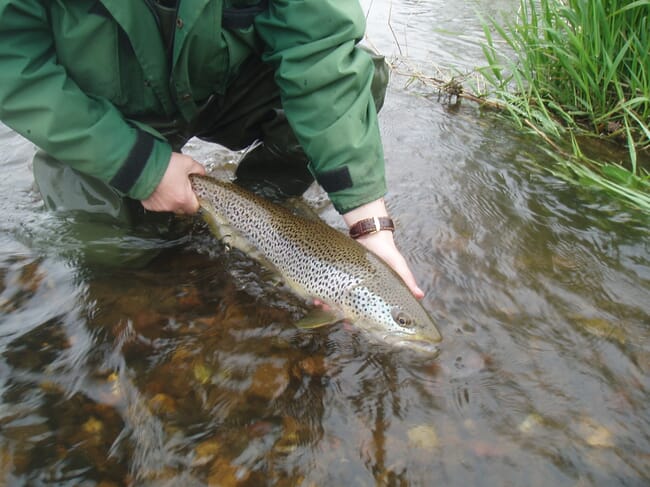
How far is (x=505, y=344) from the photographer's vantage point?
2.39 meters

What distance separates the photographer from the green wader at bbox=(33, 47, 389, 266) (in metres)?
2.70

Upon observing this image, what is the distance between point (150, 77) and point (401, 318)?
157 cm

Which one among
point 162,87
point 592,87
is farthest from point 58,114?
point 592,87

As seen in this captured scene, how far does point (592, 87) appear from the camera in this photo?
4.09m

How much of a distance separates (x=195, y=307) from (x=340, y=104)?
125 centimetres

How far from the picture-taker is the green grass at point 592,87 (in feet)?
11.7

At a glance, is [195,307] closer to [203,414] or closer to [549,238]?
[203,414]

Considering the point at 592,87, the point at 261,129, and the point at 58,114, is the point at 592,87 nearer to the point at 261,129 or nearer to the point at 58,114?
the point at 261,129

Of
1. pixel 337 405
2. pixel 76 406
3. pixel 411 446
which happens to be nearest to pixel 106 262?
pixel 76 406

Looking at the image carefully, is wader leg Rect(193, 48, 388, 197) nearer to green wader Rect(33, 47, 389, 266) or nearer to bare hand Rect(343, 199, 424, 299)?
green wader Rect(33, 47, 389, 266)

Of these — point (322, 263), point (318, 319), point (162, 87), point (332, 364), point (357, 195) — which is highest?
point (162, 87)

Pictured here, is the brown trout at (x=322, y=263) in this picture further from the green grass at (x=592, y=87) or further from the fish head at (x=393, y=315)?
the green grass at (x=592, y=87)

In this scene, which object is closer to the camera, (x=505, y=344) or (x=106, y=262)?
(x=505, y=344)

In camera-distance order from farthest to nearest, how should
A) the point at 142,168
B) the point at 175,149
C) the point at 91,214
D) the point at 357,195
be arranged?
the point at 175,149 < the point at 91,214 < the point at 357,195 < the point at 142,168
